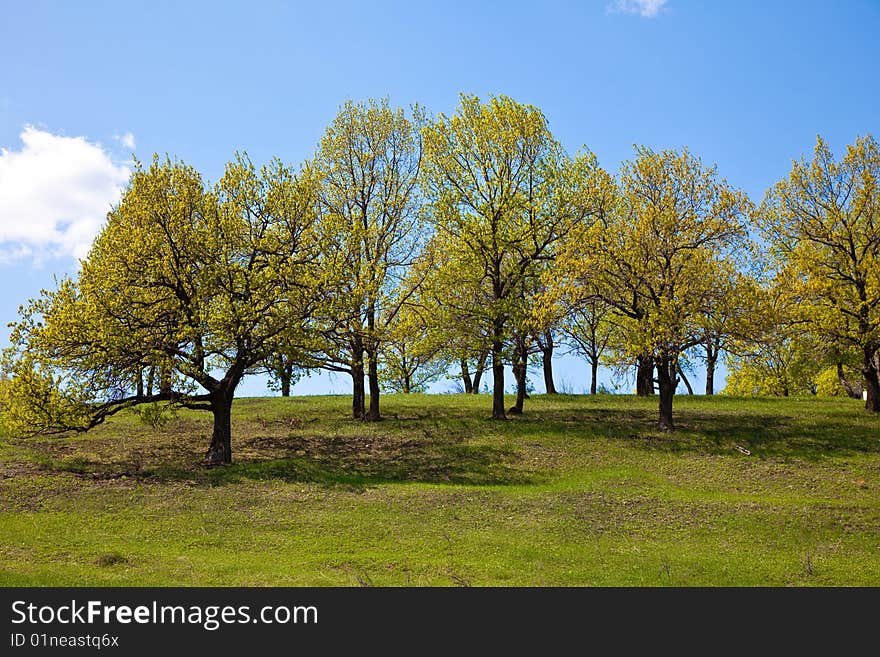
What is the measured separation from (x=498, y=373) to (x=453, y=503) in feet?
49.6

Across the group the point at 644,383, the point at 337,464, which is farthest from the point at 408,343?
the point at 644,383

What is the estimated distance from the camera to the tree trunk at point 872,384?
138 feet

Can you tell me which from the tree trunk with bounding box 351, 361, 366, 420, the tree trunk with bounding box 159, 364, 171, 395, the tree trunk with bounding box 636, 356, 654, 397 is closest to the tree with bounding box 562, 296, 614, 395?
the tree trunk with bounding box 636, 356, 654, 397

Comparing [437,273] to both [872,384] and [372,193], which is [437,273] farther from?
[872,384]

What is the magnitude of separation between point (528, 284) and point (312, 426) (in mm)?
13840

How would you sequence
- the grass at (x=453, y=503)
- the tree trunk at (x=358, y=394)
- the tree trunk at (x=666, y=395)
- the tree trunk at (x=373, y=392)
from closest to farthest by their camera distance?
the grass at (x=453, y=503)
the tree trunk at (x=666, y=395)
the tree trunk at (x=373, y=392)
the tree trunk at (x=358, y=394)

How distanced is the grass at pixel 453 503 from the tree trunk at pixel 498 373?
43.7 inches

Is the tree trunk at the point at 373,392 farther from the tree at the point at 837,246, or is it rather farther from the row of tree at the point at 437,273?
the tree at the point at 837,246

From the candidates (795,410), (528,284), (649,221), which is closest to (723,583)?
(649,221)

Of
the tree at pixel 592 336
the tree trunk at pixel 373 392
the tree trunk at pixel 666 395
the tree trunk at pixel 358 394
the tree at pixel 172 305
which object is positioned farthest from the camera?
the tree at pixel 592 336

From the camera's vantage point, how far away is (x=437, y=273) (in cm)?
4109

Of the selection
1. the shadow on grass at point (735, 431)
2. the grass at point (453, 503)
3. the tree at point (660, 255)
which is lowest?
the grass at point (453, 503)

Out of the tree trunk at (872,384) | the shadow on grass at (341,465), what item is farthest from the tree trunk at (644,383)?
the shadow on grass at (341,465)
